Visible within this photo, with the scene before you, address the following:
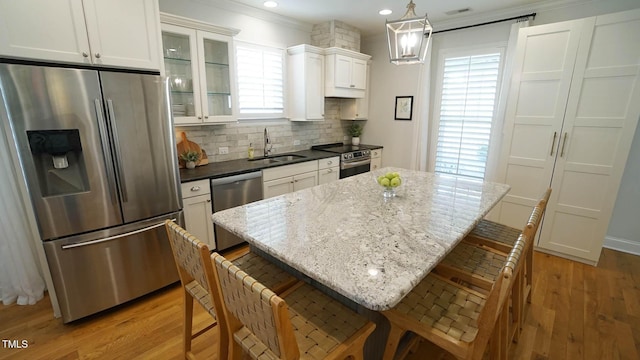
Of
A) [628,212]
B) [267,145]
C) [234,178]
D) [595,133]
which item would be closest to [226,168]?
[234,178]

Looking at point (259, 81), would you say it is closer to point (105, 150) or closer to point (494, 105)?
point (105, 150)

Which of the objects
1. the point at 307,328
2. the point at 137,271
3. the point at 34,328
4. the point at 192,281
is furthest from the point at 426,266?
the point at 34,328

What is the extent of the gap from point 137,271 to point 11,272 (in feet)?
3.13

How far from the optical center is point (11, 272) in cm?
217

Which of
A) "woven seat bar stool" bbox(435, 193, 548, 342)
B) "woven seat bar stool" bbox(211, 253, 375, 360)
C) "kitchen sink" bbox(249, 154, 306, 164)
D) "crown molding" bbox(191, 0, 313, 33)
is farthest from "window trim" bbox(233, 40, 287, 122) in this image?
"woven seat bar stool" bbox(435, 193, 548, 342)

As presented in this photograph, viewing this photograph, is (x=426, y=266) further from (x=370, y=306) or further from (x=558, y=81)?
(x=558, y=81)

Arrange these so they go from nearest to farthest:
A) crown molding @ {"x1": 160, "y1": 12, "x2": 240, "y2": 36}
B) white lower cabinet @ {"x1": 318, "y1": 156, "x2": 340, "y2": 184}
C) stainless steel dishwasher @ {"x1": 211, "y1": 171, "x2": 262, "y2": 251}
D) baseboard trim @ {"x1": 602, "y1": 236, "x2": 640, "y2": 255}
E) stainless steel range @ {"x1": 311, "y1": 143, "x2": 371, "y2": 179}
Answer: crown molding @ {"x1": 160, "y1": 12, "x2": 240, "y2": 36} → stainless steel dishwasher @ {"x1": 211, "y1": 171, "x2": 262, "y2": 251} → baseboard trim @ {"x1": 602, "y1": 236, "x2": 640, "y2": 255} → white lower cabinet @ {"x1": 318, "y1": 156, "x2": 340, "y2": 184} → stainless steel range @ {"x1": 311, "y1": 143, "x2": 371, "y2": 179}

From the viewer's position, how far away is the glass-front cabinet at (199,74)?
8.68 ft

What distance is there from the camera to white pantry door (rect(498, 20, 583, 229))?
271cm

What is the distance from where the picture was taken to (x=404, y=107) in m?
4.24

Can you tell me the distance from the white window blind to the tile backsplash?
1.58m

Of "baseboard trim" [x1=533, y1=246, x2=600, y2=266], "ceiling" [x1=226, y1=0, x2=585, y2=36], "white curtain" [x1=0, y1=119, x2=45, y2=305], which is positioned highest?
"ceiling" [x1=226, y1=0, x2=585, y2=36]

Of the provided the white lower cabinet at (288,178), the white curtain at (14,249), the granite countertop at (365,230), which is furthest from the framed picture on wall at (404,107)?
the white curtain at (14,249)

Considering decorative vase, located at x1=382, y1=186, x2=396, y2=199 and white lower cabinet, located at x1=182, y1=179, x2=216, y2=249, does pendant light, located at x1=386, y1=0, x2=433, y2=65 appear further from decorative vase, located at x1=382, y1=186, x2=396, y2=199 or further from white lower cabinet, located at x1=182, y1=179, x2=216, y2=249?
white lower cabinet, located at x1=182, y1=179, x2=216, y2=249
